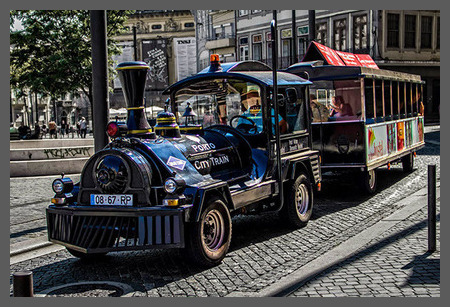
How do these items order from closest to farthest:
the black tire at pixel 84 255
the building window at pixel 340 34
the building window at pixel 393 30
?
the black tire at pixel 84 255, the building window at pixel 393 30, the building window at pixel 340 34

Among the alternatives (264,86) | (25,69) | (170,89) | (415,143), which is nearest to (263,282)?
(264,86)

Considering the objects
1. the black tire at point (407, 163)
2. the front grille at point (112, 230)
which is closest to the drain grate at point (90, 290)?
the front grille at point (112, 230)

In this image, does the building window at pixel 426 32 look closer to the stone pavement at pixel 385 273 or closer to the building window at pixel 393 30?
the building window at pixel 393 30

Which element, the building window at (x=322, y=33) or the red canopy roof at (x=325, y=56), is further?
the building window at (x=322, y=33)

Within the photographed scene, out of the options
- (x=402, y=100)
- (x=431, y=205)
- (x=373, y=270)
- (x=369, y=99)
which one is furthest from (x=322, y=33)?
(x=373, y=270)

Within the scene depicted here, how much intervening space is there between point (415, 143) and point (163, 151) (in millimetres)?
10233

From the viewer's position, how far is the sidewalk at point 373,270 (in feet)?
18.9

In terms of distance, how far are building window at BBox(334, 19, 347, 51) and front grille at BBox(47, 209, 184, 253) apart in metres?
37.8

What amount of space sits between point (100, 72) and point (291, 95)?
287cm

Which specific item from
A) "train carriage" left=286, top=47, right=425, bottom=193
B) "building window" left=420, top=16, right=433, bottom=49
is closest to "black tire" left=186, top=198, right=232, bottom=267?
"train carriage" left=286, top=47, right=425, bottom=193

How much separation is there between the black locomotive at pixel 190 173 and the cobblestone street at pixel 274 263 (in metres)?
0.29

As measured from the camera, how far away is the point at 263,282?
6227 mm

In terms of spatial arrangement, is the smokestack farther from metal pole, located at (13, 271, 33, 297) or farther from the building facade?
the building facade

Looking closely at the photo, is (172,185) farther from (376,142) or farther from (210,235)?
(376,142)
